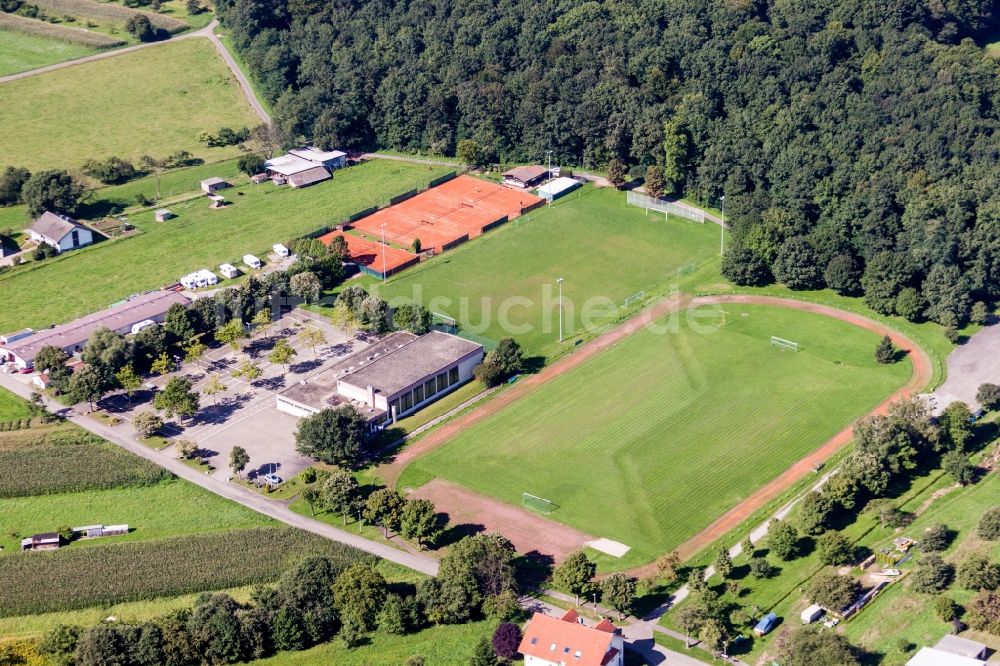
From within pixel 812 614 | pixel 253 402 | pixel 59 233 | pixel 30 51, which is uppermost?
pixel 30 51

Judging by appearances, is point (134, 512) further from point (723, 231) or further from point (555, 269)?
point (723, 231)

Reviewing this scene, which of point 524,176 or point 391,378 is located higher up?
point 524,176

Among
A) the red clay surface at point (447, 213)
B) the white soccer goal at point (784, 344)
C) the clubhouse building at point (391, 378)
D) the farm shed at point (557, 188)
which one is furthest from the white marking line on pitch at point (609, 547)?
the farm shed at point (557, 188)

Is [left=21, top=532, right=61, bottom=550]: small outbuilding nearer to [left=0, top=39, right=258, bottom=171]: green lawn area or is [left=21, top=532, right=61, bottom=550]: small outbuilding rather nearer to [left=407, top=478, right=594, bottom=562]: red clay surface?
[left=407, top=478, right=594, bottom=562]: red clay surface

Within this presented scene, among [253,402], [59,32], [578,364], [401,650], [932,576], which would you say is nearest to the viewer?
[401,650]

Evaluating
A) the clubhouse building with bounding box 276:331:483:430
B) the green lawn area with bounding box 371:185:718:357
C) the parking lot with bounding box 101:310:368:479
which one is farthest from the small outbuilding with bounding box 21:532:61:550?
the green lawn area with bounding box 371:185:718:357

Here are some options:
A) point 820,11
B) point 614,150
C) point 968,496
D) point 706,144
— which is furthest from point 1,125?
point 968,496

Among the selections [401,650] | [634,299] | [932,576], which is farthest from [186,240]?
[932,576]
